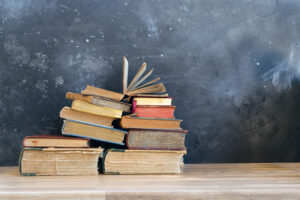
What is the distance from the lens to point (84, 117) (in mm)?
1829

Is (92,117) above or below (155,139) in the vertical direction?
above

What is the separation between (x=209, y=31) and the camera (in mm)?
2277

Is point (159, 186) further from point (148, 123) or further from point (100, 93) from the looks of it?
point (100, 93)

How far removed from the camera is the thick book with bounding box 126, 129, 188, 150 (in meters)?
1.81

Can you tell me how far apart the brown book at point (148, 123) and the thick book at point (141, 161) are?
13 centimetres

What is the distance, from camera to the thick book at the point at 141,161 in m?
1.78

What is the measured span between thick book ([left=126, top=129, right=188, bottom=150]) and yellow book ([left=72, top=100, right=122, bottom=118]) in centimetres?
13

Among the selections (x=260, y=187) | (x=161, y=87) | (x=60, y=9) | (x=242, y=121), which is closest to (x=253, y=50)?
(x=242, y=121)

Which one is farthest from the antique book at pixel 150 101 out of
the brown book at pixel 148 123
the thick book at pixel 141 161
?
the thick book at pixel 141 161

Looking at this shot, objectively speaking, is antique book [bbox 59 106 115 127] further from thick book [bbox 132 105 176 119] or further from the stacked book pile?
thick book [bbox 132 105 176 119]

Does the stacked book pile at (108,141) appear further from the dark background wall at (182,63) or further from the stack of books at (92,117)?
the dark background wall at (182,63)

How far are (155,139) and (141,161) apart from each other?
13 centimetres

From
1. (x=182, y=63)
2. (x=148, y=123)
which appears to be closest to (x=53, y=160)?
(x=148, y=123)

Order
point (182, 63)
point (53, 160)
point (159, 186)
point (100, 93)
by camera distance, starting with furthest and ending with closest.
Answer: point (182, 63) → point (100, 93) → point (53, 160) → point (159, 186)
